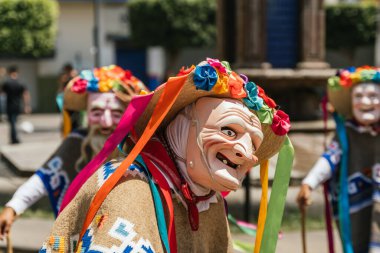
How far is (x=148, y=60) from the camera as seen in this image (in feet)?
131

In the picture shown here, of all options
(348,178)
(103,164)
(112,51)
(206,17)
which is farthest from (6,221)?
(112,51)

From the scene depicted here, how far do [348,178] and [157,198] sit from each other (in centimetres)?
312

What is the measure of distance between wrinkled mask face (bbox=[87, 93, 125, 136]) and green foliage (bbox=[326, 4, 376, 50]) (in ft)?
104

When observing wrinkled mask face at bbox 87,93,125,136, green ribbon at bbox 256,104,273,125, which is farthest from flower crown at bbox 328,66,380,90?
green ribbon at bbox 256,104,273,125

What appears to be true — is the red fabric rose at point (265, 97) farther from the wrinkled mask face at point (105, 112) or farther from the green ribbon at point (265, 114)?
the wrinkled mask face at point (105, 112)

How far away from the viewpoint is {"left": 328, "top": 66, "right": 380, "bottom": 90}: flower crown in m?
5.72

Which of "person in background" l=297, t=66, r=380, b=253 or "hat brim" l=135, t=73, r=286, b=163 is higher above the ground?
"hat brim" l=135, t=73, r=286, b=163

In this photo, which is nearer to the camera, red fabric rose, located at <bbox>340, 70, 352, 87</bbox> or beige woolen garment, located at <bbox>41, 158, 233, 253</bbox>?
beige woolen garment, located at <bbox>41, 158, 233, 253</bbox>

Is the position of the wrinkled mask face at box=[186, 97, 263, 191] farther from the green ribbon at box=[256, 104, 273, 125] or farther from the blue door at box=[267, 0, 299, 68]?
the blue door at box=[267, 0, 299, 68]

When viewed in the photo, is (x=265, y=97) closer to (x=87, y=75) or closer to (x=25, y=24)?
(x=87, y=75)

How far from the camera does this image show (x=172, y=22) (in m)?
35.1

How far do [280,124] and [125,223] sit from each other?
926 millimetres

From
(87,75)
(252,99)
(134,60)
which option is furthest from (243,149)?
(134,60)

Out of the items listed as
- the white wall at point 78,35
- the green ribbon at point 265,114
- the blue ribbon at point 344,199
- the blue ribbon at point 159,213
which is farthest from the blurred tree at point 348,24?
the blue ribbon at point 159,213
